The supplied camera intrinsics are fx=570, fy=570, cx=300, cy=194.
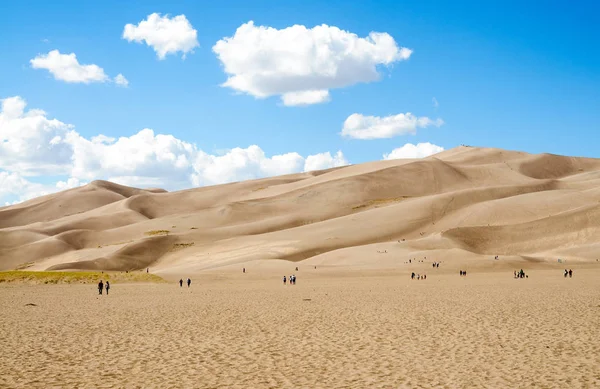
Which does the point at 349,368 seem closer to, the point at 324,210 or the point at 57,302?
the point at 57,302

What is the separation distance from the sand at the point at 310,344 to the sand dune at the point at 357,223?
131 feet

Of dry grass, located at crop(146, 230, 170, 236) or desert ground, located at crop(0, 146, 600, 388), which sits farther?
dry grass, located at crop(146, 230, 170, 236)

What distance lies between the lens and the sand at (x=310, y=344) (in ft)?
38.1

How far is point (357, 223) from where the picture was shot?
93.2m

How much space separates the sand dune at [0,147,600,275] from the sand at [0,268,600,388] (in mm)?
39876

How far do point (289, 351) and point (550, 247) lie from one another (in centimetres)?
6632

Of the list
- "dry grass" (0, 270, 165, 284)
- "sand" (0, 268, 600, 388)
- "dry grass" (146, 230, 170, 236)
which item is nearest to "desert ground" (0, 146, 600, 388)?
"sand" (0, 268, 600, 388)

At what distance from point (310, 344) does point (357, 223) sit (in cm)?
7800

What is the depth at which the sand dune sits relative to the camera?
74625mm

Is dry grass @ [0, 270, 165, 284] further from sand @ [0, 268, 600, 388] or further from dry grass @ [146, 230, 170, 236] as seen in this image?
dry grass @ [146, 230, 170, 236]

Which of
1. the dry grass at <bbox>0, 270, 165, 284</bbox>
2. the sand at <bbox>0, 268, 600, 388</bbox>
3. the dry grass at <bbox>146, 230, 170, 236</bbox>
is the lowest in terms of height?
the sand at <bbox>0, 268, 600, 388</bbox>

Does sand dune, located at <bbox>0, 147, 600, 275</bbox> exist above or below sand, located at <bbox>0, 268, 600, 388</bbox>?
above

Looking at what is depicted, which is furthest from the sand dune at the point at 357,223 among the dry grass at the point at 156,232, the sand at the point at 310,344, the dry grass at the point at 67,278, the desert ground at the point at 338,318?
the sand at the point at 310,344

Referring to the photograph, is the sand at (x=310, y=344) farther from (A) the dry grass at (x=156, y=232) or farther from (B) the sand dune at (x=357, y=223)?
(A) the dry grass at (x=156, y=232)
